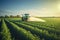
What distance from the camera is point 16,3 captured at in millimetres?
3248

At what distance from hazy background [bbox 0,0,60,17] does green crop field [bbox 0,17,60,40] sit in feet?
0.59

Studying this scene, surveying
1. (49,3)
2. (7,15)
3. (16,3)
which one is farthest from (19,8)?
(49,3)

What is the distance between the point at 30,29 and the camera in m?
3.16

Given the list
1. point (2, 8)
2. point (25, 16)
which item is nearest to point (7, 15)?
point (2, 8)

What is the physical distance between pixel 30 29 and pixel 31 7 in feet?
1.79

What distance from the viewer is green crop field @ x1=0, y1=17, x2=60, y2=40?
2.71m

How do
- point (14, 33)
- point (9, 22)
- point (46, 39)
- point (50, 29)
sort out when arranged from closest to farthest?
point (46, 39) → point (14, 33) → point (50, 29) → point (9, 22)

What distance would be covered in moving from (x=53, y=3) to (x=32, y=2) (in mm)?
517

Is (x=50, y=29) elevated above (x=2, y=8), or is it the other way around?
(x=2, y=8)

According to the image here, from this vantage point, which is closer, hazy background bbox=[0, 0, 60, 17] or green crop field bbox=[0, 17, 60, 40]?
green crop field bbox=[0, 17, 60, 40]

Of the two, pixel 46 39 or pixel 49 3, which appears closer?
pixel 46 39

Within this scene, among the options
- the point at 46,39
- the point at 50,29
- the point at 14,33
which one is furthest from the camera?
the point at 50,29

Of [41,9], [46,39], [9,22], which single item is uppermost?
[41,9]

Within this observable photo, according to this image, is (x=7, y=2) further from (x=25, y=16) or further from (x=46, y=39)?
(x=46, y=39)
